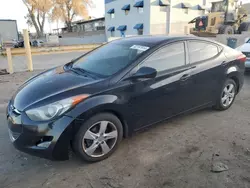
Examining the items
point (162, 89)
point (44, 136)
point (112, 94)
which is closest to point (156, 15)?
point (162, 89)

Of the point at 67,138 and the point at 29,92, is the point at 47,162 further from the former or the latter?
the point at 29,92

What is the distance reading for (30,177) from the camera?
250 cm

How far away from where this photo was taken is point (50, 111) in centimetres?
241

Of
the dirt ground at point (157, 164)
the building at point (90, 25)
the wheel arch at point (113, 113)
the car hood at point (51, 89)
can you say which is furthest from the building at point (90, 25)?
the wheel arch at point (113, 113)

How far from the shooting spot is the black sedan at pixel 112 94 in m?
2.45

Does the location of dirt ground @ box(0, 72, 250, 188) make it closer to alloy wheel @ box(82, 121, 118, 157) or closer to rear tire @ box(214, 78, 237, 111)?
alloy wheel @ box(82, 121, 118, 157)

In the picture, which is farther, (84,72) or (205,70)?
(205,70)

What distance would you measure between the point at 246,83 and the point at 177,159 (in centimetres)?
482

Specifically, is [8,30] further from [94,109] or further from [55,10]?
[94,109]

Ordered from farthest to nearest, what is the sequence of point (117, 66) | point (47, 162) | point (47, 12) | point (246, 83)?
point (47, 12) → point (246, 83) → point (117, 66) → point (47, 162)

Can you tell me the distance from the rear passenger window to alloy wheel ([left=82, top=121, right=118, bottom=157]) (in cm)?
177

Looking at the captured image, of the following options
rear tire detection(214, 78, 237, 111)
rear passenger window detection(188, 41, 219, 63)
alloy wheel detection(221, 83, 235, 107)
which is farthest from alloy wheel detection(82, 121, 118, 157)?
alloy wheel detection(221, 83, 235, 107)

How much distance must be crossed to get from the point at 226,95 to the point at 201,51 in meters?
1.17

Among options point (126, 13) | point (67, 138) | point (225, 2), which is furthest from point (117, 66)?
point (126, 13)
